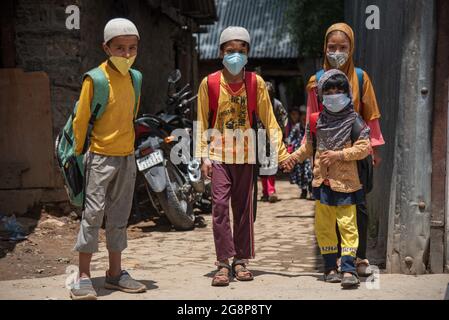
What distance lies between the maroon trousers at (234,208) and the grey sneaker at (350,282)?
853 millimetres

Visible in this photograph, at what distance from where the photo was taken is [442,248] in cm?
498

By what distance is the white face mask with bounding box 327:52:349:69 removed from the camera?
484 cm

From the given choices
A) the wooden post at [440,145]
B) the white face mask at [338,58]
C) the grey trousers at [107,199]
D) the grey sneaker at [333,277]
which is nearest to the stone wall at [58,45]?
the grey trousers at [107,199]

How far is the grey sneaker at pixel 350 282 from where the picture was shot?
4.61 metres

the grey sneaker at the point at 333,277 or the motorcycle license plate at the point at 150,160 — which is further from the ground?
the motorcycle license plate at the point at 150,160

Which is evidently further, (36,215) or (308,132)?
(36,215)

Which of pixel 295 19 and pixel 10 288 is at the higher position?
pixel 295 19

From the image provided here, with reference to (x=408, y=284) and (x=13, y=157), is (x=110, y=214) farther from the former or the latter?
(x=13, y=157)

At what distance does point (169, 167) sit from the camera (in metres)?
8.46

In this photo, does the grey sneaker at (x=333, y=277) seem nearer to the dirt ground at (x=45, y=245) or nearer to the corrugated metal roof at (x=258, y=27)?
the dirt ground at (x=45, y=245)

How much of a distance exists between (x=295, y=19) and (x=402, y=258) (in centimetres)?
1308

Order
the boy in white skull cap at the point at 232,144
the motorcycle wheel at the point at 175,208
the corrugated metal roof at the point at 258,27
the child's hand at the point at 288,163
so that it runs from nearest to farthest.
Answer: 1. the child's hand at the point at 288,163
2. the boy in white skull cap at the point at 232,144
3. the motorcycle wheel at the point at 175,208
4. the corrugated metal roof at the point at 258,27
